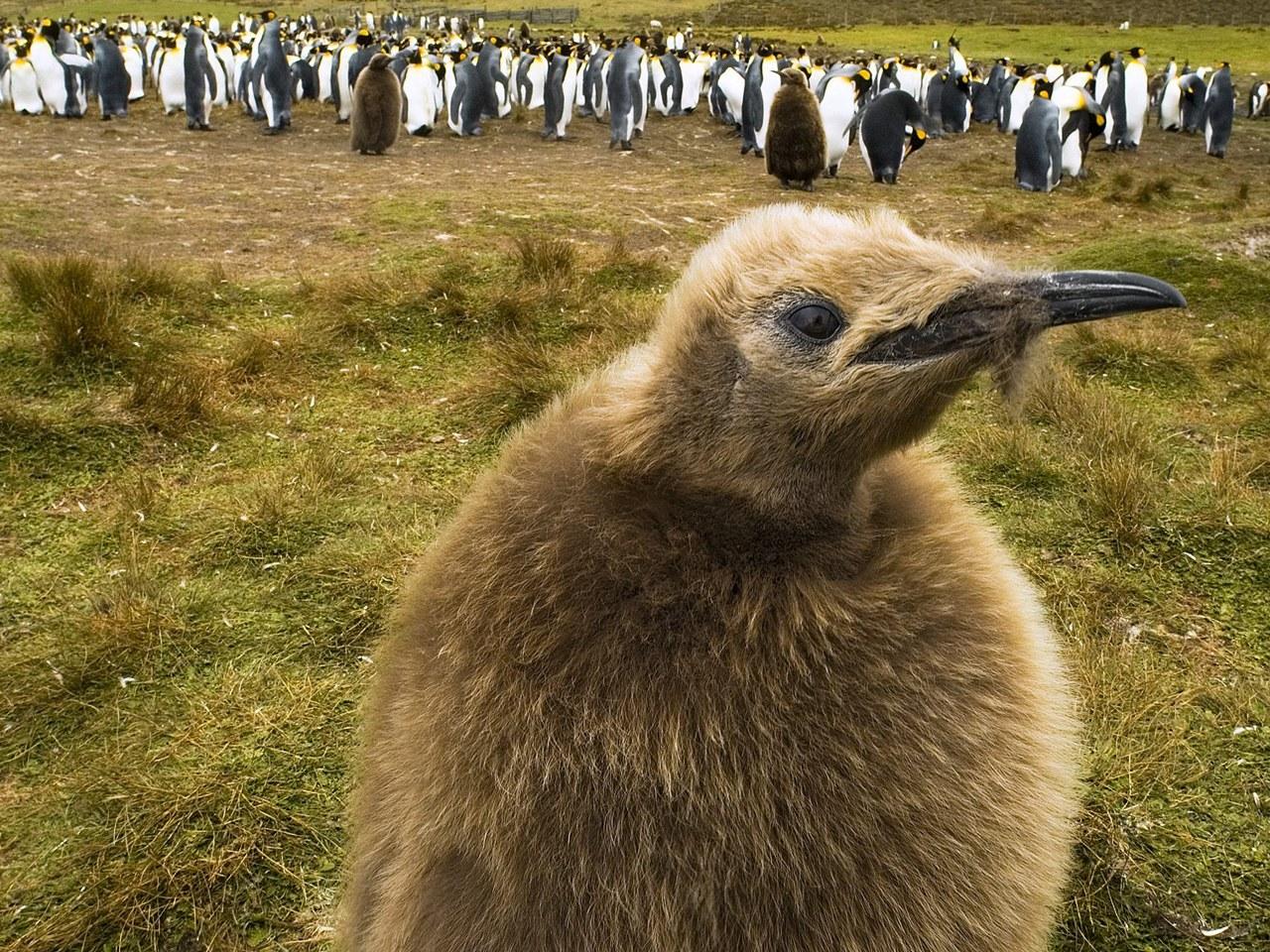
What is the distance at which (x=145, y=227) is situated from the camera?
7.84 metres

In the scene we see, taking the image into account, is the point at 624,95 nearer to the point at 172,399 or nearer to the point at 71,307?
the point at 71,307

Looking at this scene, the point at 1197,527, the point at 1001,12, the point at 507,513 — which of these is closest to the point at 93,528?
the point at 507,513

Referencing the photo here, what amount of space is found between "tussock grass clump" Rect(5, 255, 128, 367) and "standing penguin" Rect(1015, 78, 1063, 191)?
11664 mm

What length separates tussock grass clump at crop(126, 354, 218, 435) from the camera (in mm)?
4125

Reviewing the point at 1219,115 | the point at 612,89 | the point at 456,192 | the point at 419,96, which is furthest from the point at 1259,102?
the point at 456,192

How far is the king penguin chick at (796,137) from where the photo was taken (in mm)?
12758

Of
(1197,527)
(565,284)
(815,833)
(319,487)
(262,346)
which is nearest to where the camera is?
(815,833)

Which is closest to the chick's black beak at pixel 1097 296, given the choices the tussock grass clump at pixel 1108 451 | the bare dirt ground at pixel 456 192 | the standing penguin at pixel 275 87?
the tussock grass clump at pixel 1108 451

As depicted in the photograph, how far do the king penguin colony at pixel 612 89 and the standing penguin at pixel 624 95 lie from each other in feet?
0.09

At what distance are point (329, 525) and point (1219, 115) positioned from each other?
64.5 ft

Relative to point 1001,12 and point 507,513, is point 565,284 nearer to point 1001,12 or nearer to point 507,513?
point 507,513

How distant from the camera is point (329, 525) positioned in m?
3.52

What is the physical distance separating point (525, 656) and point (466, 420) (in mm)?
3192

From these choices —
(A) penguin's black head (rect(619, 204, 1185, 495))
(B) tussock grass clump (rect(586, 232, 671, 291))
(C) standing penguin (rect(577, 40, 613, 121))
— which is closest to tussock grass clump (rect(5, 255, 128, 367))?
(B) tussock grass clump (rect(586, 232, 671, 291))
